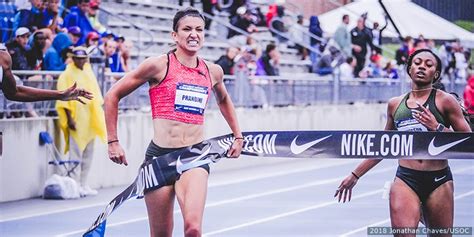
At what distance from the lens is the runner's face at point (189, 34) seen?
386 inches

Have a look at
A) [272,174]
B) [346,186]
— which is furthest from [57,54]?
[346,186]

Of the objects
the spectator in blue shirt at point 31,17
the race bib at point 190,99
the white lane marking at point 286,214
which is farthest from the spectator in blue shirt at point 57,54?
the race bib at point 190,99

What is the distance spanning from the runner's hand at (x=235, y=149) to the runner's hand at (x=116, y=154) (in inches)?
34.4

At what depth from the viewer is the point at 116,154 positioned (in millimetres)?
9586

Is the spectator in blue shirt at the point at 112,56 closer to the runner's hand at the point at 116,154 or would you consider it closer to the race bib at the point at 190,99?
the race bib at the point at 190,99

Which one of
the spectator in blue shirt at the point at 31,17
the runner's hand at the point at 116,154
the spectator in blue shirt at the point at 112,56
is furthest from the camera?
the spectator in blue shirt at the point at 112,56

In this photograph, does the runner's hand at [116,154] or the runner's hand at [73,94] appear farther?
the runner's hand at [73,94]

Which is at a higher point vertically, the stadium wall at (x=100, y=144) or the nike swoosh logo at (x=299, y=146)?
the nike swoosh logo at (x=299, y=146)

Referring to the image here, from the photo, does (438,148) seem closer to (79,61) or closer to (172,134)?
(172,134)

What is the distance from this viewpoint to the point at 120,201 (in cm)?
1009

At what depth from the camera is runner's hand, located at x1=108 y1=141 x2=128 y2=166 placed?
9.56 meters

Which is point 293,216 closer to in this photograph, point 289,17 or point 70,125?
point 70,125

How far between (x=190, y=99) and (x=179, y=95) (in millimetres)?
91

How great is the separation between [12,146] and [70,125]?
3.73ft
